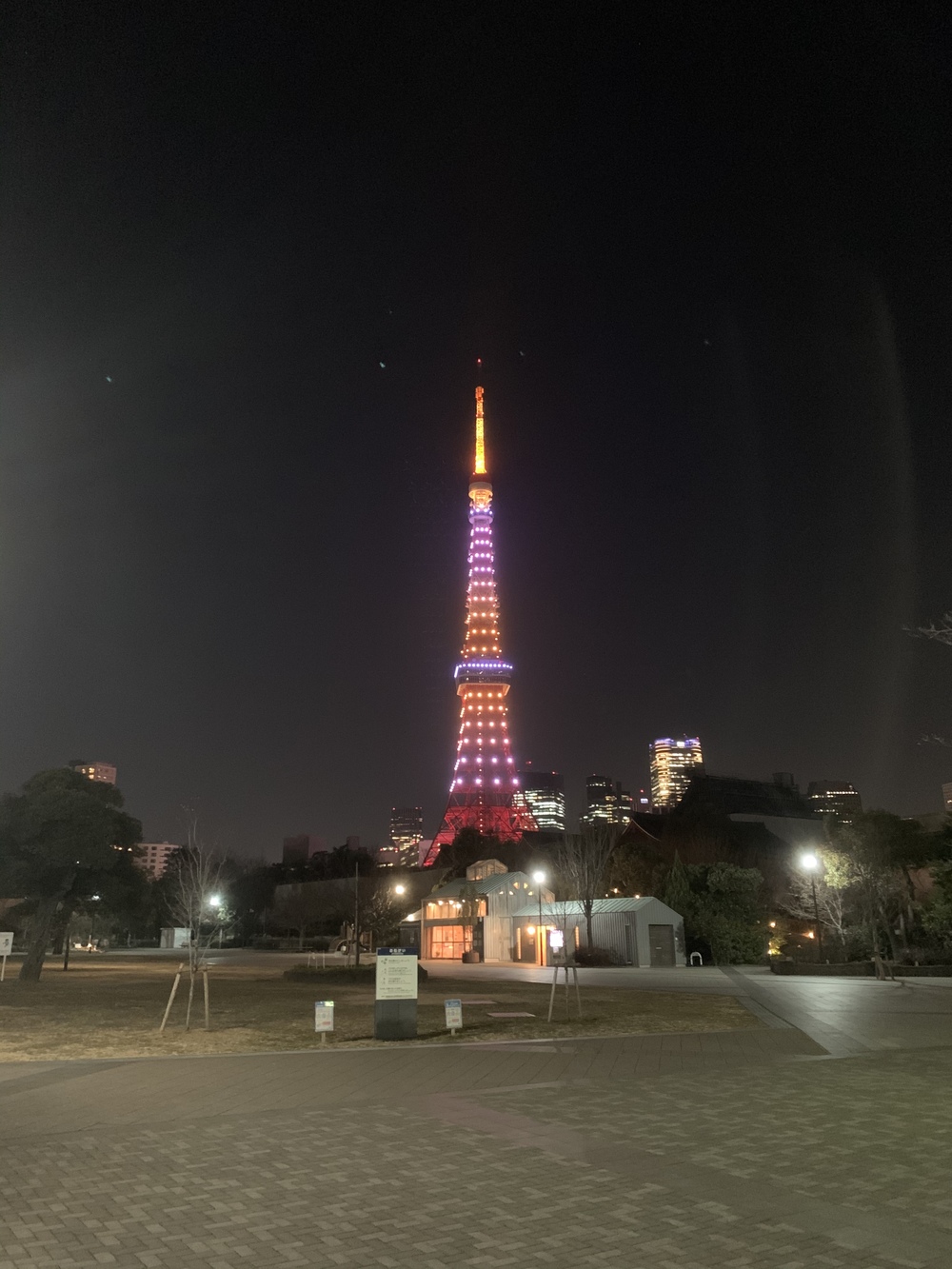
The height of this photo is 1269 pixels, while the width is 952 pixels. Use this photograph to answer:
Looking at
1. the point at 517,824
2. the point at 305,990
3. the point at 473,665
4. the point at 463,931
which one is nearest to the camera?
the point at 305,990

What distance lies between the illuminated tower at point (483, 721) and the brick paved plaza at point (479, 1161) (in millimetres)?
76346

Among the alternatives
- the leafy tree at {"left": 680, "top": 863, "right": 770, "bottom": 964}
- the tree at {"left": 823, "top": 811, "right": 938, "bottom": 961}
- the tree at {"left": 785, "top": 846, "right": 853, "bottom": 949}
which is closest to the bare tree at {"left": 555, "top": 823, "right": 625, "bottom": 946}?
the leafy tree at {"left": 680, "top": 863, "right": 770, "bottom": 964}

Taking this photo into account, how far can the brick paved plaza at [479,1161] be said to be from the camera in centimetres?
530

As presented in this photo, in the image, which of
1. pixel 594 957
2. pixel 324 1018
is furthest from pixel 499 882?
pixel 324 1018

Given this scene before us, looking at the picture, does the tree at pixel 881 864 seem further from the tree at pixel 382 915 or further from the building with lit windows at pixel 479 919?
the tree at pixel 382 915

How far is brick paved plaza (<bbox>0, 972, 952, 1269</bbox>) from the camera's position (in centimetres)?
530

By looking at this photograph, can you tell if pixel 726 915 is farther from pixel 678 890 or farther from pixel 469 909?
pixel 469 909

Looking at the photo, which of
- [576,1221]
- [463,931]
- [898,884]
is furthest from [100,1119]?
[463,931]

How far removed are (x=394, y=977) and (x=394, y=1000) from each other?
15.4 inches

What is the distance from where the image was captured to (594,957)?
1623 inches

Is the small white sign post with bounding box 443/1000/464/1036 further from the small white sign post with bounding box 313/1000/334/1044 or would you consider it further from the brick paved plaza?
the brick paved plaza

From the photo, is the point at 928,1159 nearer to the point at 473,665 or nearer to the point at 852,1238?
the point at 852,1238

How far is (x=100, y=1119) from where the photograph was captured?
8859mm

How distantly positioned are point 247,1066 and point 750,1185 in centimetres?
776
